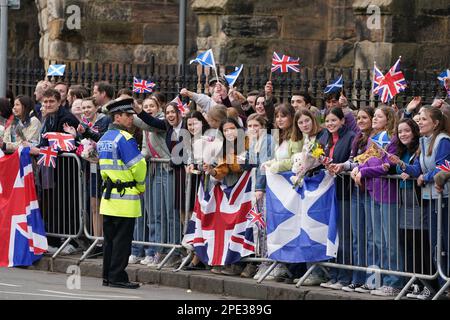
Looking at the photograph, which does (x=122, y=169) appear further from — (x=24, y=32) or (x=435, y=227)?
(x=24, y=32)

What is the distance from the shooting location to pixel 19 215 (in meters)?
17.9

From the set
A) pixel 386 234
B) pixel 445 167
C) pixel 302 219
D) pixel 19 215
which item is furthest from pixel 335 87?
pixel 19 215

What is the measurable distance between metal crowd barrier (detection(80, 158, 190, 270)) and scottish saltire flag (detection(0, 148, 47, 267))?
1273 millimetres

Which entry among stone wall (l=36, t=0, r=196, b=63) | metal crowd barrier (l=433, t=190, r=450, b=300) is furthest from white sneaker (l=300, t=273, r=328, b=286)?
stone wall (l=36, t=0, r=196, b=63)

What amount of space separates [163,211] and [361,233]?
272 centimetres

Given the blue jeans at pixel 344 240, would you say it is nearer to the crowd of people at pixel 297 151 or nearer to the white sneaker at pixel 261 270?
the crowd of people at pixel 297 151

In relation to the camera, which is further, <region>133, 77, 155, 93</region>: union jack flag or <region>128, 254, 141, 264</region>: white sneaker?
<region>133, 77, 155, 93</region>: union jack flag

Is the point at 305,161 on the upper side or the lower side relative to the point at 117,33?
lower

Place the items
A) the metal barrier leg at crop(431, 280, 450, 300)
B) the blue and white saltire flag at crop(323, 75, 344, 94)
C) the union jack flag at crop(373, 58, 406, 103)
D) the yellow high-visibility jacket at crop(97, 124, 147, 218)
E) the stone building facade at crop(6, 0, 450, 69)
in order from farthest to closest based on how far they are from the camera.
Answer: the stone building facade at crop(6, 0, 450, 69)
the blue and white saltire flag at crop(323, 75, 344, 94)
the union jack flag at crop(373, 58, 406, 103)
the yellow high-visibility jacket at crop(97, 124, 147, 218)
the metal barrier leg at crop(431, 280, 450, 300)

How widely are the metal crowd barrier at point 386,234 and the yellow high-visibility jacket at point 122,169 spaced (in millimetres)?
1940

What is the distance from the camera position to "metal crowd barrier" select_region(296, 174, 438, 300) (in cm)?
1455

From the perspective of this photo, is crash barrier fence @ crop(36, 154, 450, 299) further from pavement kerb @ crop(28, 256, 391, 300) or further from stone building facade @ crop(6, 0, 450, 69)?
stone building facade @ crop(6, 0, 450, 69)

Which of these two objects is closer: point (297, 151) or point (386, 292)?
point (386, 292)

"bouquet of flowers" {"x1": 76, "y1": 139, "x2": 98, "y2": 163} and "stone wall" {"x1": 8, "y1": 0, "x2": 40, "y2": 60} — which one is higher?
"stone wall" {"x1": 8, "y1": 0, "x2": 40, "y2": 60}
